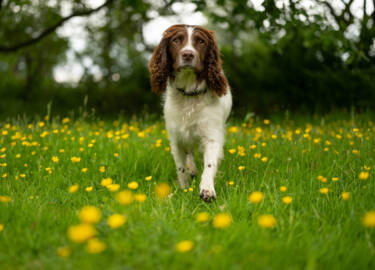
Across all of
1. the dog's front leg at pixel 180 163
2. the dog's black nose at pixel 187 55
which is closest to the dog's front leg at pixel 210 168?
the dog's front leg at pixel 180 163

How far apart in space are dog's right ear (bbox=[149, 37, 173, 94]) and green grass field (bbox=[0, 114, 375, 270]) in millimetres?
700

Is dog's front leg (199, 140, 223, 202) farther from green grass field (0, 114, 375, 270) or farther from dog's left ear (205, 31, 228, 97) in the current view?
dog's left ear (205, 31, 228, 97)

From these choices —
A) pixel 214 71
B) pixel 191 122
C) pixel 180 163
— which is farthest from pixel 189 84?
pixel 180 163

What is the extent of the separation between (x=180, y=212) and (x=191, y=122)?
3.97ft

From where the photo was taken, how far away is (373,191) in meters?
2.36

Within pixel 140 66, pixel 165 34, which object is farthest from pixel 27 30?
pixel 165 34

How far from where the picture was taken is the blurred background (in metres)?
6.55

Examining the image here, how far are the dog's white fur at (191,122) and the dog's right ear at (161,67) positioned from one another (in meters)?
0.12

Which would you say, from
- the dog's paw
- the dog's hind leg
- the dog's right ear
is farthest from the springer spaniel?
the dog's paw

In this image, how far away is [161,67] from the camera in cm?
346

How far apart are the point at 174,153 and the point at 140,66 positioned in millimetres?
6111

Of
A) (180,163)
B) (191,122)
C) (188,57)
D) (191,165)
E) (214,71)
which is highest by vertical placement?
(188,57)

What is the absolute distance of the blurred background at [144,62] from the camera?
6551 millimetres

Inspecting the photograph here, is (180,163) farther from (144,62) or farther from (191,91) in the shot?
(144,62)
